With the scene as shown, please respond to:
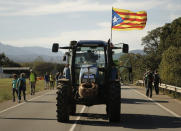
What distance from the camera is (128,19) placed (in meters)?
30.6

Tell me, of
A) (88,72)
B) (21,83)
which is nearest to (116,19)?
(21,83)

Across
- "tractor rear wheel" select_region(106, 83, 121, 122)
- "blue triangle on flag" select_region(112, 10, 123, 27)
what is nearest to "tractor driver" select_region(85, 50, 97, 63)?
"tractor rear wheel" select_region(106, 83, 121, 122)

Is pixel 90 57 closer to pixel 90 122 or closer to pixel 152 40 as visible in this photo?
pixel 90 122

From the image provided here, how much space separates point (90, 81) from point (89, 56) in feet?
5.09

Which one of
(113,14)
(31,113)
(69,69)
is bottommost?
(31,113)

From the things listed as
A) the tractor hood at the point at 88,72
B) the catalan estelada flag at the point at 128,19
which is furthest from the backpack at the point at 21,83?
the catalan estelada flag at the point at 128,19

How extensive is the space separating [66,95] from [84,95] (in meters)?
0.65

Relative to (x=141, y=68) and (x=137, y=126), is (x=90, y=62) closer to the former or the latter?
(x=137, y=126)

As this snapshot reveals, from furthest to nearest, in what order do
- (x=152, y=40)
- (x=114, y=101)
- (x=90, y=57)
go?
1. (x=152, y=40)
2. (x=90, y=57)
3. (x=114, y=101)

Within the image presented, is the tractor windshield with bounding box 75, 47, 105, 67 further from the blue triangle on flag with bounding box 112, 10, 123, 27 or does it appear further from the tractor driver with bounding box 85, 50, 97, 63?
the blue triangle on flag with bounding box 112, 10, 123, 27

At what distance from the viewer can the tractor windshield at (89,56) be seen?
1347cm

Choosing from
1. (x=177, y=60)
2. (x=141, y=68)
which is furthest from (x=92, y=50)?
(x=141, y=68)

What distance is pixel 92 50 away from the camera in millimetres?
13703

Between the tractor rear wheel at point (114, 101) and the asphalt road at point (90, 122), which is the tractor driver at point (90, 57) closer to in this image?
the tractor rear wheel at point (114, 101)
